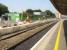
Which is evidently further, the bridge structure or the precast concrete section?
the bridge structure

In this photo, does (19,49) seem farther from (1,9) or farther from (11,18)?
(1,9)

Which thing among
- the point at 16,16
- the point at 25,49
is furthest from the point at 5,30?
the point at 16,16

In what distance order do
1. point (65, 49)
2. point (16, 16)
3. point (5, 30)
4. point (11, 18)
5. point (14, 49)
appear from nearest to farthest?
1. point (65, 49)
2. point (14, 49)
3. point (5, 30)
4. point (16, 16)
5. point (11, 18)

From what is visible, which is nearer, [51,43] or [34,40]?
[51,43]

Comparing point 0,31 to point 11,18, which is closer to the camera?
point 0,31

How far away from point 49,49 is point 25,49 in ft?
5.86

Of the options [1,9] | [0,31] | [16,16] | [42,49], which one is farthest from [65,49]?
[1,9]

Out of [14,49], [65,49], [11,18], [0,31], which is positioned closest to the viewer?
[65,49]

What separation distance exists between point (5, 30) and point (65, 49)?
19.5 meters

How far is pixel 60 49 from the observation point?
14.2 m

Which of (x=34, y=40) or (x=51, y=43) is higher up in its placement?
(x=51, y=43)

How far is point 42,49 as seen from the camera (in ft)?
47.3

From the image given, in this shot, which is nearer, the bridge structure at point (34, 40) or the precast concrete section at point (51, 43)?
the precast concrete section at point (51, 43)

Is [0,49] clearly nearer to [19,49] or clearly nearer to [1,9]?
[19,49]
